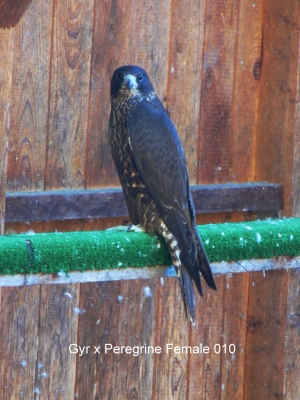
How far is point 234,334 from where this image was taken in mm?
3664

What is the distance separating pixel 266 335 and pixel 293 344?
15cm

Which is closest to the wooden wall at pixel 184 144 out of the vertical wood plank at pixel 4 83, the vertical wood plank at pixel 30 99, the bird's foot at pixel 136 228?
the vertical wood plank at pixel 30 99

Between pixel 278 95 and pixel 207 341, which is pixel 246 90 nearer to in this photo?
pixel 278 95

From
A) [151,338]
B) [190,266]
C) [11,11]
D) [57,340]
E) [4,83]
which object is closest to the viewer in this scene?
[11,11]

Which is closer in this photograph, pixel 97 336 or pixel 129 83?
pixel 129 83

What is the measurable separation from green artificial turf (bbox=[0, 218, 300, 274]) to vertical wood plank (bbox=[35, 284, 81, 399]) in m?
0.71

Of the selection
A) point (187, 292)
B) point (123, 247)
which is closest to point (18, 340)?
point (187, 292)

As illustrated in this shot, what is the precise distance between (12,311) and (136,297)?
0.59 m

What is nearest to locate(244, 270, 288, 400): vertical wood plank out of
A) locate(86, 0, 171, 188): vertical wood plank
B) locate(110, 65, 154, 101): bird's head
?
locate(86, 0, 171, 188): vertical wood plank

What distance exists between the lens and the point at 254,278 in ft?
11.7

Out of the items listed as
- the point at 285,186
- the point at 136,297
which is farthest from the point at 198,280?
the point at 285,186

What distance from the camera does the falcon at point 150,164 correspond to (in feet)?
9.18

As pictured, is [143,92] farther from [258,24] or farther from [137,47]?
[258,24]

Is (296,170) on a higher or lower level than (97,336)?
higher
